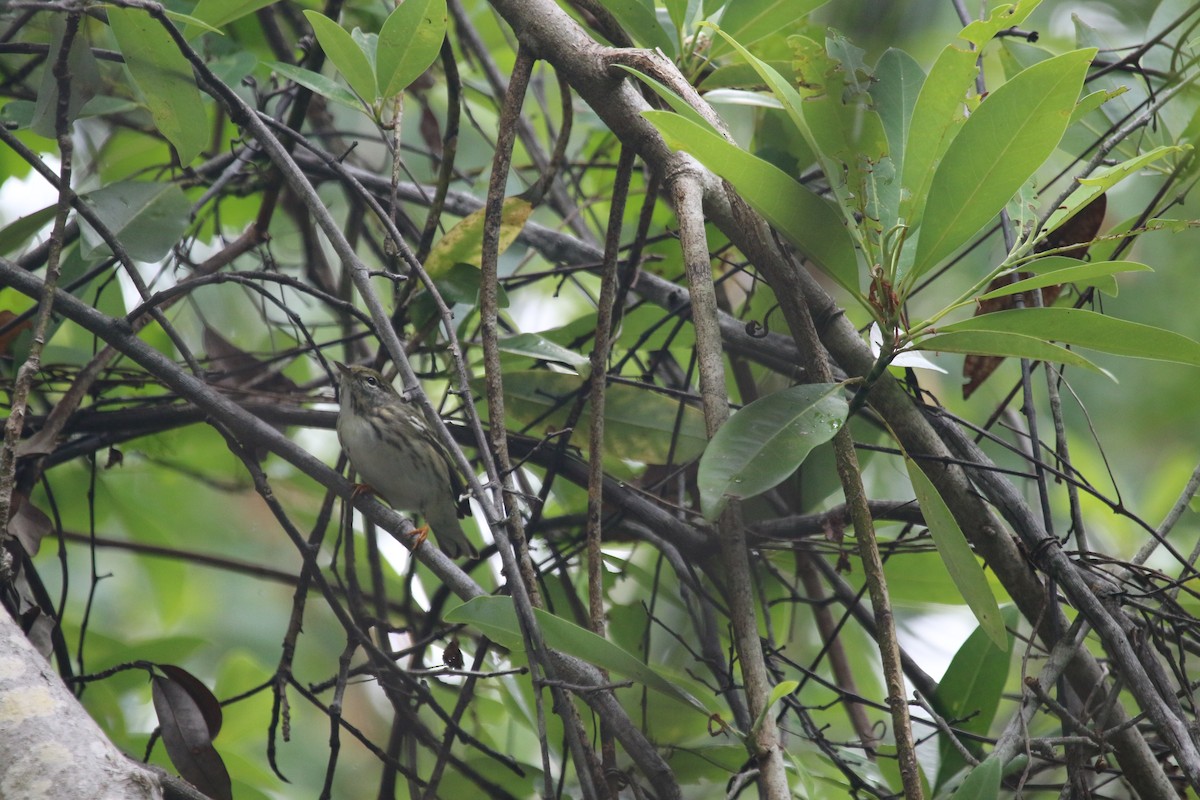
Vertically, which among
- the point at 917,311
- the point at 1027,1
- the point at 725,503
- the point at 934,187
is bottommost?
the point at 725,503

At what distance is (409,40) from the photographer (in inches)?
98.4

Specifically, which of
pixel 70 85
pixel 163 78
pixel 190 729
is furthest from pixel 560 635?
pixel 70 85

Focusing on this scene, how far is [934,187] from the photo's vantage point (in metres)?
1.91

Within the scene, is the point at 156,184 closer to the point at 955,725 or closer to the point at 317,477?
the point at 317,477

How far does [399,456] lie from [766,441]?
2667 mm

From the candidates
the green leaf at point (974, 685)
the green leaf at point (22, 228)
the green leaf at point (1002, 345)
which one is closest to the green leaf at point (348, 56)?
the green leaf at point (22, 228)

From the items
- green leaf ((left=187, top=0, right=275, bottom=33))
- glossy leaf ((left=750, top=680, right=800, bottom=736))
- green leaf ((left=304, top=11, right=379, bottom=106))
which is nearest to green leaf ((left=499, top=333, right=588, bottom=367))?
green leaf ((left=304, top=11, right=379, bottom=106))

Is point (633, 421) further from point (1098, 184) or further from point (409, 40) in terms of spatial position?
point (1098, 184)

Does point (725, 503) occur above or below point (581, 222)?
below

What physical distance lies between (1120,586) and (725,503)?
1.20 m

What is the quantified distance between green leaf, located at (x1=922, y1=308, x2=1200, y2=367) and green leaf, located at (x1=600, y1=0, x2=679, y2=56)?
1.28 m

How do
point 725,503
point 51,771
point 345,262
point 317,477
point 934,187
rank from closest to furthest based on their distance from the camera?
1. point 51,771
2. point 725,503
3. point 934,187
4. point 345,262
5. point 317,477

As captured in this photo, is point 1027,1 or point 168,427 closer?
point 1027,1

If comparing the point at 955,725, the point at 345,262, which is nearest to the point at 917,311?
the point at 955,725
